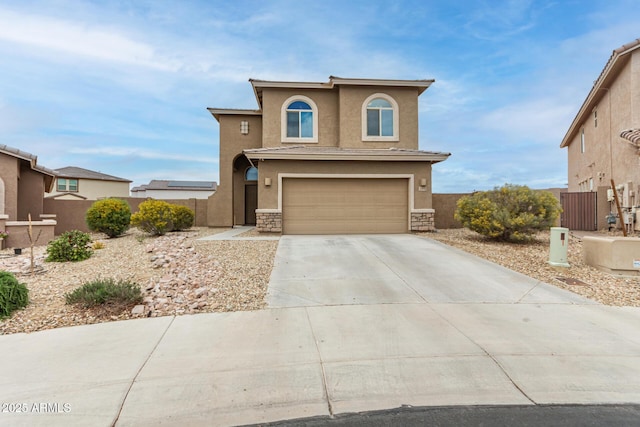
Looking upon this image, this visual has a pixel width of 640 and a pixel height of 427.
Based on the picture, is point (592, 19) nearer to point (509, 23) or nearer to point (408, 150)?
point (509, 23)

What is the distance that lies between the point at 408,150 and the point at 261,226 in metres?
7.41

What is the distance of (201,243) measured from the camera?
11.5m

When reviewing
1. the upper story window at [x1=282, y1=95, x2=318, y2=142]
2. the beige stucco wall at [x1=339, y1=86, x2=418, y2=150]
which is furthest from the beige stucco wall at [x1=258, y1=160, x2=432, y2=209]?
the upper story window at [x1=282, y1=95, x2=318, y2=142]

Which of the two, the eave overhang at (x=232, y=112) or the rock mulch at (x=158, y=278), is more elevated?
the eave overhang at (x=232, y=112)

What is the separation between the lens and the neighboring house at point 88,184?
119 ft

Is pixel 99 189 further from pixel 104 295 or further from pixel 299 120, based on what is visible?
pixel 104 295

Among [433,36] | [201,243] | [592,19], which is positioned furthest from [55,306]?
[592,19]

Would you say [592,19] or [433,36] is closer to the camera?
[592,19]

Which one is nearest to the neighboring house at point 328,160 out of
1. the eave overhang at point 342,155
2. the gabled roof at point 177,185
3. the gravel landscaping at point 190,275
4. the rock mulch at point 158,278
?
the eave overhang at point 342,155

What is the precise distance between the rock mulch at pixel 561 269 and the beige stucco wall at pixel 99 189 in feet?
130

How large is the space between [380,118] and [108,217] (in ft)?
40.9

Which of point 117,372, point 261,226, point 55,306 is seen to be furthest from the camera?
point 261,226

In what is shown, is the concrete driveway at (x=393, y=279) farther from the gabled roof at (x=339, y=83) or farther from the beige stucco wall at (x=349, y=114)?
the gabled roof at (x=339, y=83)

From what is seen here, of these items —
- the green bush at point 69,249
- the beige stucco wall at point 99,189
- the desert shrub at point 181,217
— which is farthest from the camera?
the beige stucco wall at point 99,189
